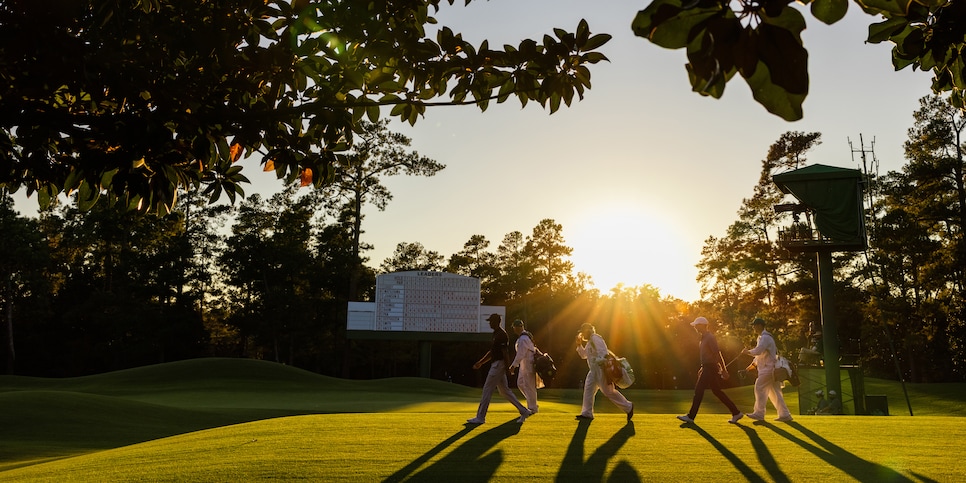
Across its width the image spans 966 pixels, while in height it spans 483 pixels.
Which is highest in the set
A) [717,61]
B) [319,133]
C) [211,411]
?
[319,133]

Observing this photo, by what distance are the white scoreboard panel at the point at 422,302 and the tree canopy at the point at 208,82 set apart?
34980 mm

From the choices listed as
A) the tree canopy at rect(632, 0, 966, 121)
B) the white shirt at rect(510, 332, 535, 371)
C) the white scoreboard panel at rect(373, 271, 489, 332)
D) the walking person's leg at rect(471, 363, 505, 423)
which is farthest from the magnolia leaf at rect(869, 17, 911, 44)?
the white scoreboard panel at rect(373, 271, 489, 332)

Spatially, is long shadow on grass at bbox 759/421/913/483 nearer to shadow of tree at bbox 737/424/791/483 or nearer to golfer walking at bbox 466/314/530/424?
shadow of tree at bbox 737/424/791/483

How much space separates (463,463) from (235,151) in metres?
5.45

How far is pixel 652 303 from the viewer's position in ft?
190

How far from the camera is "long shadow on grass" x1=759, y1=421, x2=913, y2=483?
7957 millimetres

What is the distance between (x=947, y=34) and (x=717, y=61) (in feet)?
7.17

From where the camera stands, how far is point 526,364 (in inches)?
543

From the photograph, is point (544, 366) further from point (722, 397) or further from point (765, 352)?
point (765, 352)

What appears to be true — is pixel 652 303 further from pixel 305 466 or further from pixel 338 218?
pixel 305 466

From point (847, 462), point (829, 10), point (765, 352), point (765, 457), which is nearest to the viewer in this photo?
point (829, 10)

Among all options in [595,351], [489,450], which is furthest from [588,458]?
[595,351]

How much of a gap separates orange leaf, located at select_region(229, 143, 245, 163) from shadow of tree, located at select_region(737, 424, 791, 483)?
6.47 m

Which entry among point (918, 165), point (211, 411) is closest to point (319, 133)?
point (211, 411)
